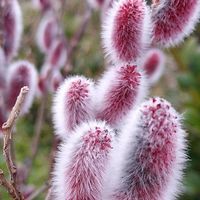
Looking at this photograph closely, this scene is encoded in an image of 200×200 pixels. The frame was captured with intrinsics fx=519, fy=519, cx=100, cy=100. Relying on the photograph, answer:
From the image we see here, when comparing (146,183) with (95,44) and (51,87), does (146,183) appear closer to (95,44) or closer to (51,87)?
(51,87)

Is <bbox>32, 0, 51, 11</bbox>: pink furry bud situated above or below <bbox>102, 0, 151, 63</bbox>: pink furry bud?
Answer: above

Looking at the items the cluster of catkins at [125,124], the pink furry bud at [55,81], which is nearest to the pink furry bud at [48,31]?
the pink furry bud at [55,81]

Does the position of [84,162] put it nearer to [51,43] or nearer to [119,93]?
[119,93]

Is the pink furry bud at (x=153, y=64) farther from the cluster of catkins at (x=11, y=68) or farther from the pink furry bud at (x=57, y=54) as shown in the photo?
the cluster of catkins at (x=11, y=68)

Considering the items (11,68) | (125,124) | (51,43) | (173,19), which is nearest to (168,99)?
(51,43)

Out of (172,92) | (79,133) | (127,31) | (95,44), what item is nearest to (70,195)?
(79,133)

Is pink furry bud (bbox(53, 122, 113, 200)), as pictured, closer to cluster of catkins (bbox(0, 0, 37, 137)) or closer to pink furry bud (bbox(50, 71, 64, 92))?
cluster of catkins (bbox(0, 0, 37, 137))

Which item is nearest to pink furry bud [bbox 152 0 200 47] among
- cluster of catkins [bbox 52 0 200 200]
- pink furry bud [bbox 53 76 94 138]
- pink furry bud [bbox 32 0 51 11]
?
cluster of catkins [bbox 52 0 200 200]
